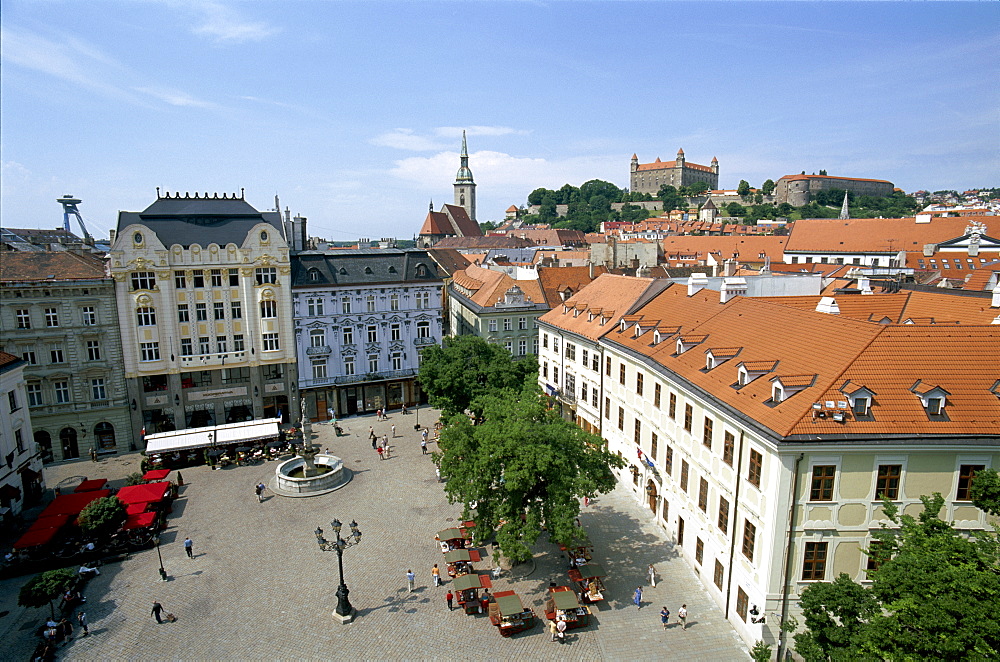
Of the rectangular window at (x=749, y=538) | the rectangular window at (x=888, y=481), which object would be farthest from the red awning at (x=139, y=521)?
the rectangular window at (x=888, y=481)

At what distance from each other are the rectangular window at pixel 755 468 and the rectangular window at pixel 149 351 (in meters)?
41.3

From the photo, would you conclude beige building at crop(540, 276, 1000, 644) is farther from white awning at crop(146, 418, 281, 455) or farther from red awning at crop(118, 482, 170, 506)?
white awning at crop(146, 418, 281, 455)

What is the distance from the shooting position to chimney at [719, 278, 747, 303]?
34438mm

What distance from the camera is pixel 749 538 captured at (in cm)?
2208

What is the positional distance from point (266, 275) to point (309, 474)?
1797 cm

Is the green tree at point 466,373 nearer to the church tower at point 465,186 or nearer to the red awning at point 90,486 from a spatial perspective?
the red awning at point 90,486

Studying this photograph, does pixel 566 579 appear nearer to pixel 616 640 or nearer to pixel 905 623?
pixel 616 640

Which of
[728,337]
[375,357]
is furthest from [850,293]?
[375,357]

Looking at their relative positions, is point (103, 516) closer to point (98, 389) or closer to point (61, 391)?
point (98, 389)

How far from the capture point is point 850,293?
125 ft

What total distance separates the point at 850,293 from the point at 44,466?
182ft

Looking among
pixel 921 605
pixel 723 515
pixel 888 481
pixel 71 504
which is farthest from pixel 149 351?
pixel 921 605

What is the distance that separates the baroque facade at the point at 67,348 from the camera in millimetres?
39875

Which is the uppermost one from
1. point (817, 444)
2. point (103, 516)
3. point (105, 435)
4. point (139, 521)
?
point (817, 444)
